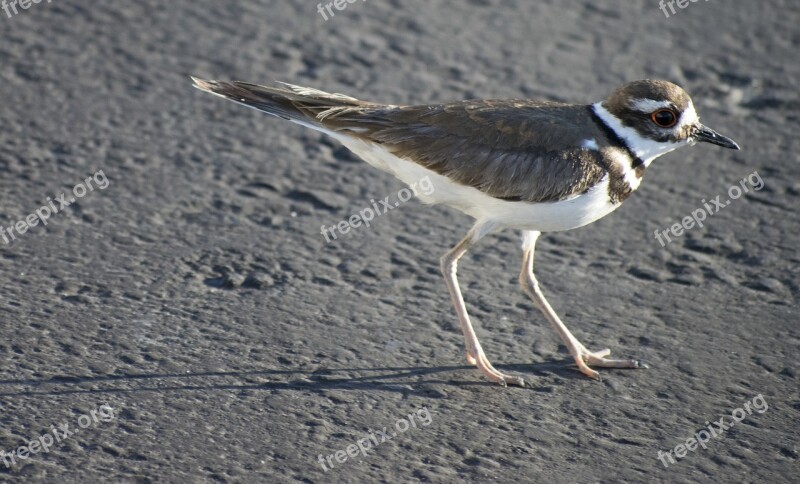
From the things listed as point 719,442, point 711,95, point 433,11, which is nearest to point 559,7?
point 433,11

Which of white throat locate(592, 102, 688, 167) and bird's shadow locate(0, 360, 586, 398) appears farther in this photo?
white throat locate(592, 102, 688, 167)

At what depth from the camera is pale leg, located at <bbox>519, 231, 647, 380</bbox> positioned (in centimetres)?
512

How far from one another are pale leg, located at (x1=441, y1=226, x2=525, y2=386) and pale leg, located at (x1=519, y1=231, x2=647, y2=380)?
0.33m

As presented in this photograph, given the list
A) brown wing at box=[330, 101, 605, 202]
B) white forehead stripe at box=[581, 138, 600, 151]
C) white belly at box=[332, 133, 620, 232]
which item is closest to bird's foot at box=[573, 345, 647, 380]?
white belly at box=[332, 133, 620, 232]

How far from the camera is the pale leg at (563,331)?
5.12m

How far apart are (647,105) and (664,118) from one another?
0.39 feet

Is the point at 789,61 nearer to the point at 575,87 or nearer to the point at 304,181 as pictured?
the point at 575,87

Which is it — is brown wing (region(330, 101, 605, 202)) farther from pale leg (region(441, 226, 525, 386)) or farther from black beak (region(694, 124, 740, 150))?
black beak (region(694, 124, 740, 150))

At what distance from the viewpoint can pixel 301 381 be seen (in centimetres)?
480

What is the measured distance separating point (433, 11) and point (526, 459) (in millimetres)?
5123

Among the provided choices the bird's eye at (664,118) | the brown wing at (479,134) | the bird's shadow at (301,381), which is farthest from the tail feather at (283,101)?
the bird's eye at (664,118)

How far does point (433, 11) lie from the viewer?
8.65 metres

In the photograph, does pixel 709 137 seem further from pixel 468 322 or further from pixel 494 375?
pixel 494 375

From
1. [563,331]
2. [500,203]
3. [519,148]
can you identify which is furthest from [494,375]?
[519,148]
